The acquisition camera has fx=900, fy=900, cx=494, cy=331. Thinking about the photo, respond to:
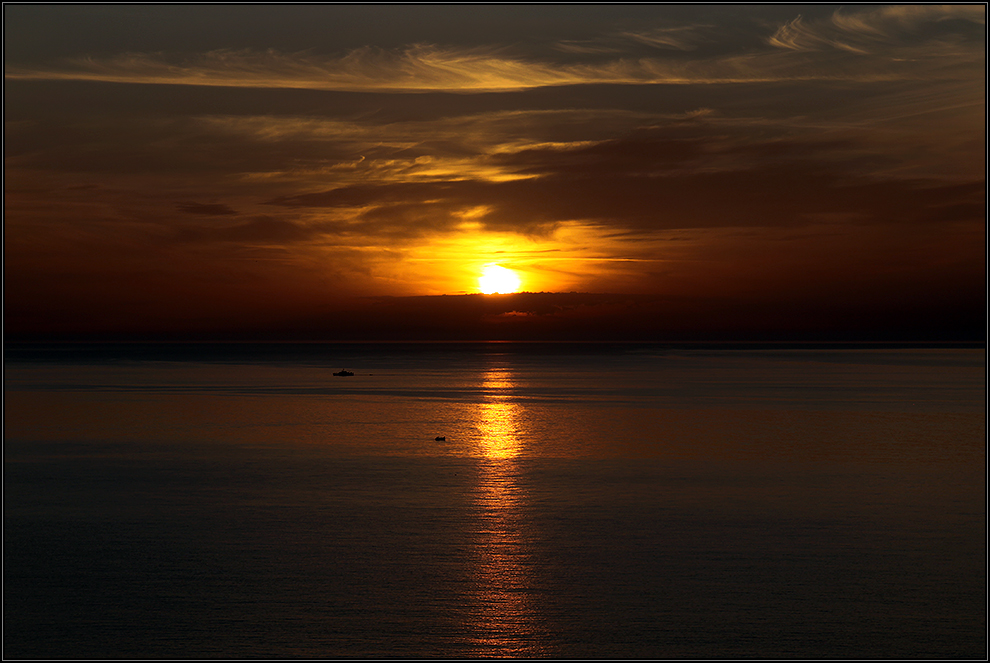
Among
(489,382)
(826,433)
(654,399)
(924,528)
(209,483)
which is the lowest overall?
(489,382)

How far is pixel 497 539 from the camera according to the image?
16719mm

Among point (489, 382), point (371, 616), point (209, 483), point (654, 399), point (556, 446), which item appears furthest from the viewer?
point (489, 382)

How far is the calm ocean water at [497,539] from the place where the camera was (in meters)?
12.2

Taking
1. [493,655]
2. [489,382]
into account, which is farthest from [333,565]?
[489,382]

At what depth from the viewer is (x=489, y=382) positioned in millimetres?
68312

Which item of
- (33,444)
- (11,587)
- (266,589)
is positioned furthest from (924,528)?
(33,444)

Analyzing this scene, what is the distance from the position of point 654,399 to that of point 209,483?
29818 millimetres

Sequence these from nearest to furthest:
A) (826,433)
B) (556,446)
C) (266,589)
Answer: (266,589) < (556,446) < (826,433)

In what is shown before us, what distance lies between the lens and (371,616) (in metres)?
12.8

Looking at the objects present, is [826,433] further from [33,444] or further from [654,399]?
[33,444]

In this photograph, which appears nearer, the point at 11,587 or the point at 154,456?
the point at 11,587

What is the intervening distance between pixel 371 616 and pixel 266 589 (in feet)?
6.86

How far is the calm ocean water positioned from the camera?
40.0 ft

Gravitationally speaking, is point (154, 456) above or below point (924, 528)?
below
